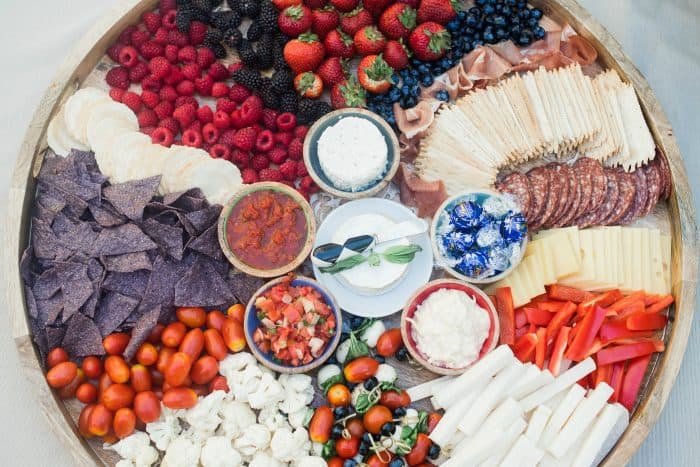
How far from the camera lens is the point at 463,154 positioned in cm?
270

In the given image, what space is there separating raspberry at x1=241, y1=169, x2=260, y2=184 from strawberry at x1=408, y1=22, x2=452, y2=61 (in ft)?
2.80

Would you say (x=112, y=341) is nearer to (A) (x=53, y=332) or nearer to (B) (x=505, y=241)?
(A) (x=53, y=332)

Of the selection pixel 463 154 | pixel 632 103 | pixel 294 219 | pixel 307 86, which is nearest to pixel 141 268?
pixel 294 219

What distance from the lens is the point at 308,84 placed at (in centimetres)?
274

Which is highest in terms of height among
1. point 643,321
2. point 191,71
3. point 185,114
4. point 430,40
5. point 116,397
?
point 430,40

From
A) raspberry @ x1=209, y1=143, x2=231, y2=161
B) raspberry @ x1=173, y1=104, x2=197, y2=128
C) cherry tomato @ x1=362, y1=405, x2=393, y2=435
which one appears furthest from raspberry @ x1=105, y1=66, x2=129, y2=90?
cherry tomato @ x1=362, y1=405, x2=393, y2=435

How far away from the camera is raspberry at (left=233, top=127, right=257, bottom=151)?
2713 millimetres

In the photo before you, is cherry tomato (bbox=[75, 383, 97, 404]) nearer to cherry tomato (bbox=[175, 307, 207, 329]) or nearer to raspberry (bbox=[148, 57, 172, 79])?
cherry tomato (bbox=[175, 307, 207, 329])

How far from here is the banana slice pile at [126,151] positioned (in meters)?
2.60

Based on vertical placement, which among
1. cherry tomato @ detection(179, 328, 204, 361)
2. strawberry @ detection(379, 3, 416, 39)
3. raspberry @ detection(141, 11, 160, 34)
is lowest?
cherry tomato @ detection(179, 328, 204, 361)

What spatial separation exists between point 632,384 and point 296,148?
1.60 m

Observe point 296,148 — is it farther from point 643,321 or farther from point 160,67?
point 643,321

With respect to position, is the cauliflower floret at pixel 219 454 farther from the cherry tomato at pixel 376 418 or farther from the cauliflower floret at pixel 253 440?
the cherry tomato at pixel 376 418

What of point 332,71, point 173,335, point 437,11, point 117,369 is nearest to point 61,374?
point 117,369
